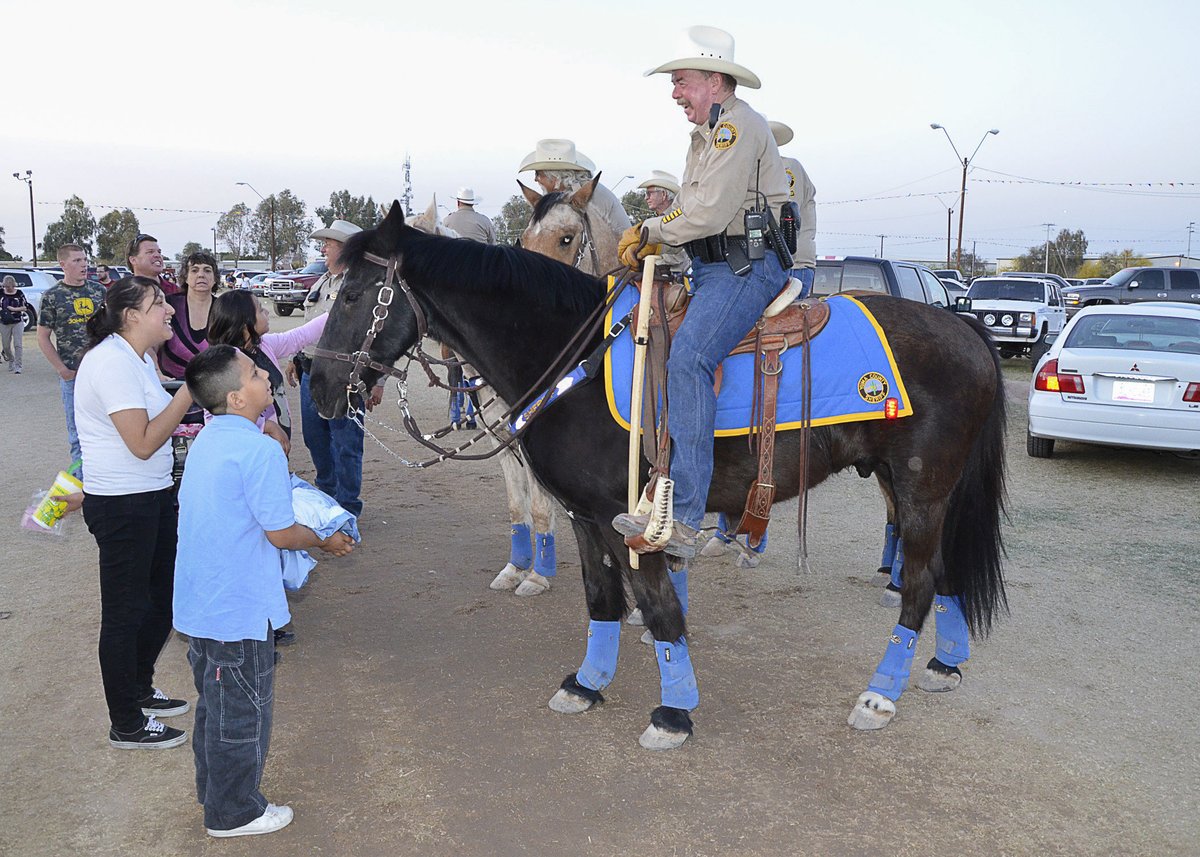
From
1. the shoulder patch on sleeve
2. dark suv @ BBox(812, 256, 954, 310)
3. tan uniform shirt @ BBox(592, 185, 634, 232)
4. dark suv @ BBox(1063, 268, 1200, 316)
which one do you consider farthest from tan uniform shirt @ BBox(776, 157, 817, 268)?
dark suv @ BBox(1063, 268, 1200, 316)

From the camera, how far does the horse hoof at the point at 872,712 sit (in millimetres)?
3969

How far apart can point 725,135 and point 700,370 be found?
0.97 metres

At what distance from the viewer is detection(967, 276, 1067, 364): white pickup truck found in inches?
737

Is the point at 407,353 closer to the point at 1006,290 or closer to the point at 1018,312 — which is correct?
the point at 1018,312

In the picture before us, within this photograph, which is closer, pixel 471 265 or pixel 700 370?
pixel 700 370

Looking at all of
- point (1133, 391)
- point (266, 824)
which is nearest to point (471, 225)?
point (266, 824)

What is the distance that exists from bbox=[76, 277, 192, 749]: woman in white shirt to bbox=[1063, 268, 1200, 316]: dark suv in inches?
895

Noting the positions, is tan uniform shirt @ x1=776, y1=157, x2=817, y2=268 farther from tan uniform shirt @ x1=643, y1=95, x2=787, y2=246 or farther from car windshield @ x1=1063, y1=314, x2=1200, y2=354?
car windshield @ x1=1063, y1=314, x2=1200, y2=354

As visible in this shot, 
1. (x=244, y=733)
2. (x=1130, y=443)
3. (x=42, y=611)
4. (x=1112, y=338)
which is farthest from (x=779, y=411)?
(x=1112, y=338)

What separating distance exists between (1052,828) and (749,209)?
103 inches

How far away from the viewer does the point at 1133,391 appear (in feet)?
28.1

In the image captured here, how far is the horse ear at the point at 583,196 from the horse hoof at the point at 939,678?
325 cm

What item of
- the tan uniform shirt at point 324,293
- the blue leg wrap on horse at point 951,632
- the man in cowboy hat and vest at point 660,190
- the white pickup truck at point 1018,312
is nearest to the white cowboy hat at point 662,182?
the man in cowboy hat and vest at point 660,190

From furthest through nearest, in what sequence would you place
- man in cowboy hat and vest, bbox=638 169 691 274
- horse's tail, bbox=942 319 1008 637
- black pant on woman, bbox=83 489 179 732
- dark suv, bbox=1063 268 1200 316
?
dark suv, bbox=1063 268 1200 316 → man in cowboy hat and vest, bbox=638 169 691 274 → horse's tail, bbox=942 319 1008 637 → black pant on woman, bbox=83 489 179 732
